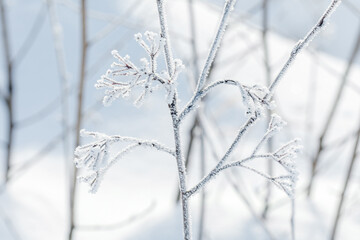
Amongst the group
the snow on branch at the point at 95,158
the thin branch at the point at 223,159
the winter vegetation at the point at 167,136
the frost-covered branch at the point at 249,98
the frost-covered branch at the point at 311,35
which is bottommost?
the snow on branch at the point at 95,158

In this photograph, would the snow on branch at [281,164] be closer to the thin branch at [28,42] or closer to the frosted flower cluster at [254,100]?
the frosted flower cluster at [254,100]

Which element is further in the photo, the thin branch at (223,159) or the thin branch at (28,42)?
the thin branch at (28,42)

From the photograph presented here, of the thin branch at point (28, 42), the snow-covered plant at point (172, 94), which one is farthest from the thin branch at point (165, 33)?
the thin branch at point (28, 42)

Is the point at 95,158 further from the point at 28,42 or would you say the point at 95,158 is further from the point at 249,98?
the point at 28,42

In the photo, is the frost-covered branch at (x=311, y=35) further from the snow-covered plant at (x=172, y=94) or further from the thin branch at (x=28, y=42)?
the thin branch at (x=28, y=42)

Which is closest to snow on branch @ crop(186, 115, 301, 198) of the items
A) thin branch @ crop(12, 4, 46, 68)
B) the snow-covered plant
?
the snow-covered plant

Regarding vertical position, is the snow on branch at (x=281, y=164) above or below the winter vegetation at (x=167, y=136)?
below

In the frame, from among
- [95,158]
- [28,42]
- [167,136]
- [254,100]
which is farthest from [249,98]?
[28,42]

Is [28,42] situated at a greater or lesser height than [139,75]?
greater
